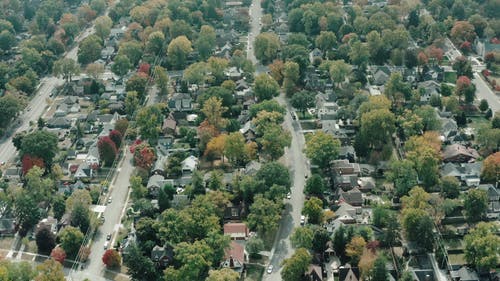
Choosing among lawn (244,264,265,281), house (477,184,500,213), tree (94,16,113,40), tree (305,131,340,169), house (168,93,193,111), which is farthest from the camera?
tree (94,16,113,40)

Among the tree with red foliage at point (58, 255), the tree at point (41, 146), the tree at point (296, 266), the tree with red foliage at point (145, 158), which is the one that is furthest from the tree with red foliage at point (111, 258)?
the tree at point (41, 146)

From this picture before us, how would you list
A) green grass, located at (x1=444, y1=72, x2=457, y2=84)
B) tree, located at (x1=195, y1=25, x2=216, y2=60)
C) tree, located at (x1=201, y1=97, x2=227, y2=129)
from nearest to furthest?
1. tree, located at (x1=201, y1=97, x2=227, y2=129)
2. green grass, located at (x1=444, y1=72, x2=457, y2=84)
3. tree, located at (x1=195, y1=25, x2=216, y2=60)

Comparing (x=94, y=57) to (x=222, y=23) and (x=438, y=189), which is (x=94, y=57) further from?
(x=438, y=189)

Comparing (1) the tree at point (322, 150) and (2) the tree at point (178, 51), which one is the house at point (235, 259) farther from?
(2) the tree at point (178, 51)

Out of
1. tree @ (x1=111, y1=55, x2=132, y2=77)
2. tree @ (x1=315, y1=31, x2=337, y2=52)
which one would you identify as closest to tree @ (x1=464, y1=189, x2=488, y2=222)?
tree @ (x1=315, y1=31, x2=337, y2=52)

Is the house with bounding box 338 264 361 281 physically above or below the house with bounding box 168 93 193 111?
above

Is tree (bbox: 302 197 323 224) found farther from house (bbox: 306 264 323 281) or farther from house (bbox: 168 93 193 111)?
house (bbox: 168 93 193 111)

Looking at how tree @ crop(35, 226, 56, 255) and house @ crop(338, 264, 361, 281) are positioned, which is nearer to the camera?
house @ crop(338, 264, 361, 281)

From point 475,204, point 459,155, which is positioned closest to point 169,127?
point 459,155
